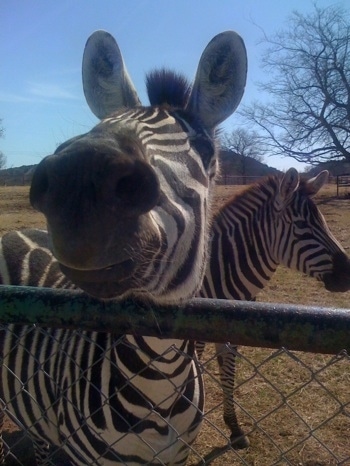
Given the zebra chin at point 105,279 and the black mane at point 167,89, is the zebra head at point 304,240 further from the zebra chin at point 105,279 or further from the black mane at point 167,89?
the zebra chin at point 105,279

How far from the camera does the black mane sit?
76.1 inches

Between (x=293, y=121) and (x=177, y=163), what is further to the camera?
(x=293, y=121)

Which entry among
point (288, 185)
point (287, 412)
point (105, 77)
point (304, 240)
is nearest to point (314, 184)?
point (288, 185)

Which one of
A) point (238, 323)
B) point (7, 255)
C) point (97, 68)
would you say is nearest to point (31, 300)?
point (238, 323)

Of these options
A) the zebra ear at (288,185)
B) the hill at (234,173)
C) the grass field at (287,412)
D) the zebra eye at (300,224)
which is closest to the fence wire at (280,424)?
the grass field at (287,412)

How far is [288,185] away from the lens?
4.66 meters

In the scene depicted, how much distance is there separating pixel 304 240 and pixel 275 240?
11.7 inches

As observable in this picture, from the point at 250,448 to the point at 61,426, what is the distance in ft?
7.11

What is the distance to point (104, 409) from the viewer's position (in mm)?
1952

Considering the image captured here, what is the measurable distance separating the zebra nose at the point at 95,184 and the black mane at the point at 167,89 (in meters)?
0.85

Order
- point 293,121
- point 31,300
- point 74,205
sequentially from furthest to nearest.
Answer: point 293,121, point 31,300, point 74,205

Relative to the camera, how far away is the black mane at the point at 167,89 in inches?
76.1

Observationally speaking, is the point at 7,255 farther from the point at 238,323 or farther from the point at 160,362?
the point at 238,323

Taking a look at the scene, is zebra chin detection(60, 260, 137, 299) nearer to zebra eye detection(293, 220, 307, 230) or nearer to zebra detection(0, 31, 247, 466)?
zebra detection(0, 31, 247, 466)
